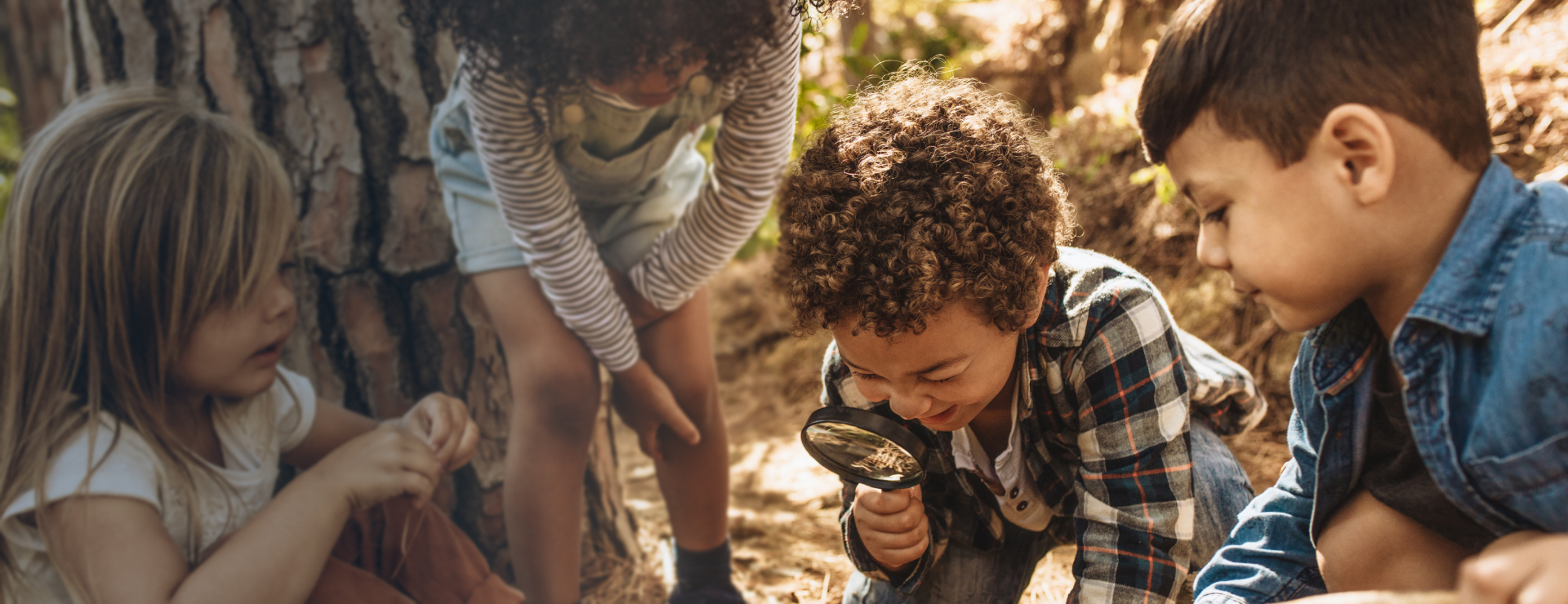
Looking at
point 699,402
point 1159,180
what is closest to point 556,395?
point 699,402

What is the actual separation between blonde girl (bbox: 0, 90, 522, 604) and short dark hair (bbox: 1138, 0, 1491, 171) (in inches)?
73.3

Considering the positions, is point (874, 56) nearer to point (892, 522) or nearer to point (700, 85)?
point (700, 85)

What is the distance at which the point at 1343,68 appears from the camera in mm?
1073

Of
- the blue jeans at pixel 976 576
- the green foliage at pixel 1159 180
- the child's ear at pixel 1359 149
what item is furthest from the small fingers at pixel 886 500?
the green foliage at pixel 1159 180

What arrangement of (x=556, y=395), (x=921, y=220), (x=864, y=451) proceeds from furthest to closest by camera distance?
1. (x=556, y=395)
2. (x=864, y=451)
3. (x=921, y=220)

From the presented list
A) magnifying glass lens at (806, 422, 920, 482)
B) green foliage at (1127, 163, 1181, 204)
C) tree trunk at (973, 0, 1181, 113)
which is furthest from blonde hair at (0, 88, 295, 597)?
tree trunk at (973, 0, 1181, 113)

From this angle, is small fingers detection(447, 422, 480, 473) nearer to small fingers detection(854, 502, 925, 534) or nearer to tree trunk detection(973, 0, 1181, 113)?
small fingers detection(854, 502, 925, 534)

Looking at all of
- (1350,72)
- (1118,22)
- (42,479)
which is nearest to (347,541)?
(42,479)

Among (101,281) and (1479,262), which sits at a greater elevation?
(1479,262)

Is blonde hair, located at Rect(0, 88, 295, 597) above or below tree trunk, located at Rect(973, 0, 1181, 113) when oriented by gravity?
below

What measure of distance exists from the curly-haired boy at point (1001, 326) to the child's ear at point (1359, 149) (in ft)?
1.33

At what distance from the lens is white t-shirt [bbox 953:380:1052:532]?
65.5 inches

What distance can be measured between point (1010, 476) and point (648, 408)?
0.94 metres

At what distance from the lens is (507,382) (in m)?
2.12
